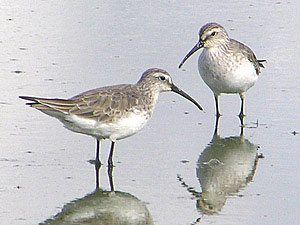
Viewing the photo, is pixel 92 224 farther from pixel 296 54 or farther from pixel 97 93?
pixel 296 54

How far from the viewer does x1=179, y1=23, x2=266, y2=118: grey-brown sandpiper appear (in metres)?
12.3

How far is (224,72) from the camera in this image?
12312 millimetres

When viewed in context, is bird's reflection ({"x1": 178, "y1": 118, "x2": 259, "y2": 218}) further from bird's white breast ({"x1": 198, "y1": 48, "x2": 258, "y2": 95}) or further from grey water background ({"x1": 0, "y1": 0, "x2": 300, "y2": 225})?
bird's white breast ({"x1": 198, "y1": 48, "x2": 258, "y2": 95})

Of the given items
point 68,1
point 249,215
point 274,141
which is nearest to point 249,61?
point 274,141

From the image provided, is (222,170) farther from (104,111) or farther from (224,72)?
(224,72)

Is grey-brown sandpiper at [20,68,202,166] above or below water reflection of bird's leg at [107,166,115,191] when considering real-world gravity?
above

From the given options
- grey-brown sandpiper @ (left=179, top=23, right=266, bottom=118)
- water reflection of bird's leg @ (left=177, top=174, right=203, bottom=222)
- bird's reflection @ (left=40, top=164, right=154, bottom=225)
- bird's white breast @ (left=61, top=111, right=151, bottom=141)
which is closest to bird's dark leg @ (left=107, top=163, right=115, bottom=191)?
bird's reflection @ (left=40, top=164, right=154, bottom=225)

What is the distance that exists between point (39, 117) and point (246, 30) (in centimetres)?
632

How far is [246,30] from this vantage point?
53.9ft

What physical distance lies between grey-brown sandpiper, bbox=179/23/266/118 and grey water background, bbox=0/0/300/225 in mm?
411

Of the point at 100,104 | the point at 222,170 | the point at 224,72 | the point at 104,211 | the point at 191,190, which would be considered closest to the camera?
the point at 104,211

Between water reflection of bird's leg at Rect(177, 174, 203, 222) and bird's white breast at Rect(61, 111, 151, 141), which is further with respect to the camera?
bird's white breast at Rect(61, 111, 151, 141)

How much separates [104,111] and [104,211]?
1495 millimetres

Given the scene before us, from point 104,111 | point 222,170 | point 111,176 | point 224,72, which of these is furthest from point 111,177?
point 224,72
